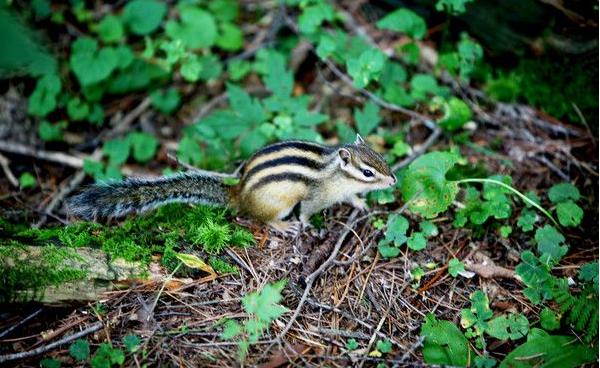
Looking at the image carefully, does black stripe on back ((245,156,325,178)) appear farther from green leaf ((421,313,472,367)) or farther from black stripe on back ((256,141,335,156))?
green leaf ((421,313,472,367))

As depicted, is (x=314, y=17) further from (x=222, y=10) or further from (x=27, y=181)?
(x=27, y=181)

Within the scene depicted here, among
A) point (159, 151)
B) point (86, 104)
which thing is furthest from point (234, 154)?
point (86, 104)

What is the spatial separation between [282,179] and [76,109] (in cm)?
277

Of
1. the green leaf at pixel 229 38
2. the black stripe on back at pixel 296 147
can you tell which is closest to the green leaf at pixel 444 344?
the black stripe on back at pixel 296 147

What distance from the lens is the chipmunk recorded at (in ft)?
12.5

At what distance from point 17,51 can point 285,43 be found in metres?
4.31

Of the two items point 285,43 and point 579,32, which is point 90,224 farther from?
point 579,32

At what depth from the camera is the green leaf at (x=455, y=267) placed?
3551 millimetres

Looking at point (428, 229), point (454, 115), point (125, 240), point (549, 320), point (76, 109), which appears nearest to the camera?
point (549, 320)

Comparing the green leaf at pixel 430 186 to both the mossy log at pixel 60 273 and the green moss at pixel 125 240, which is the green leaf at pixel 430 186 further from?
the mossy log at pixel 60 273

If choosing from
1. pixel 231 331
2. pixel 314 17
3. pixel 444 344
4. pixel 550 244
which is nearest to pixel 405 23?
pixel 314 17

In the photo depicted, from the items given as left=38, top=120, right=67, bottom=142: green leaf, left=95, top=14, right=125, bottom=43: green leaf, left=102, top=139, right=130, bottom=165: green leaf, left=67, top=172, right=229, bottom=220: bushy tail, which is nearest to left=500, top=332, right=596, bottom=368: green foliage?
left=67, top=172, right=229, bottom=220: bushy tail

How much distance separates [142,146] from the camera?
207 inches

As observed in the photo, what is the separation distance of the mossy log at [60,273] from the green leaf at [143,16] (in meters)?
3.02
